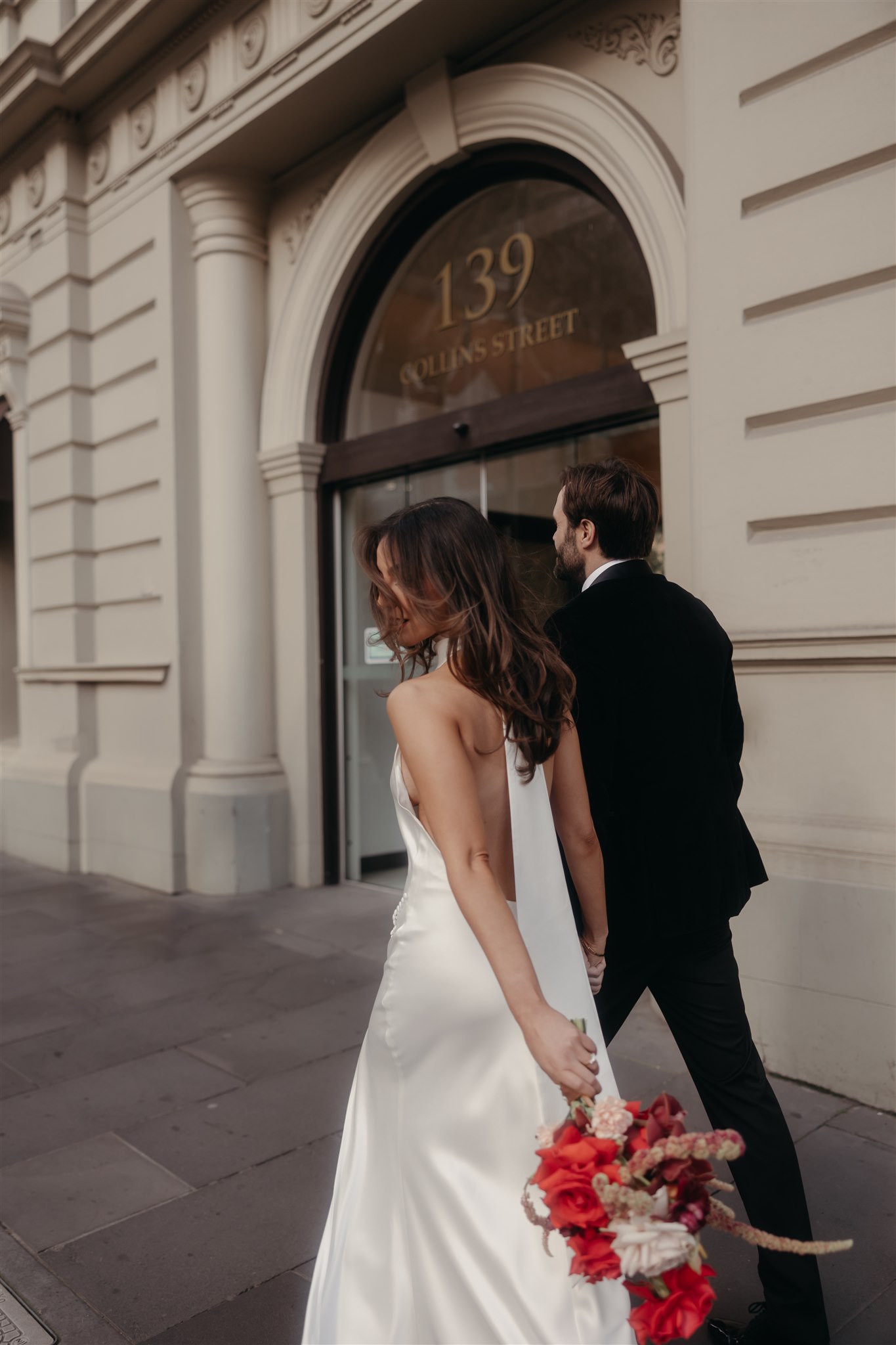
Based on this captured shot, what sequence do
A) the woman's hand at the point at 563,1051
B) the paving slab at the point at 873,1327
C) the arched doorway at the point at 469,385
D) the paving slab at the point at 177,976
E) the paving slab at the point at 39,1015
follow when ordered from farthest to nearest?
the arched doorway at the point at 469,385 < the paving slab at the point at 177,976 < the paving slab at the point at 39,1015 < the paving slab at the point at 873,1327 < the woman's hand at the point at 563,1051

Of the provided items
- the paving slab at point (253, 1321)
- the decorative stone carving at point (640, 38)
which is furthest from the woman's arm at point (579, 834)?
the decorative stone carving at point (640, 38)

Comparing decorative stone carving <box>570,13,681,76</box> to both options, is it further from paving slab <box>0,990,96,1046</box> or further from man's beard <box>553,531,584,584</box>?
paving slab <box>0,990,96,1046</box>

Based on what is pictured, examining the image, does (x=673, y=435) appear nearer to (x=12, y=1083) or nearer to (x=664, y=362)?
(x=664, y=362)

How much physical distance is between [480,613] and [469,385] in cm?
517

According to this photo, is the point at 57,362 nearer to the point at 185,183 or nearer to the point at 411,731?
the point at 185,183

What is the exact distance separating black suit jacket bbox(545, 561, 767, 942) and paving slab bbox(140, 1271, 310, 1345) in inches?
49.1

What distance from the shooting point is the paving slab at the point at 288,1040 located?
14.2 ft

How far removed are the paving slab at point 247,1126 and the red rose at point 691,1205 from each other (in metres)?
2.33

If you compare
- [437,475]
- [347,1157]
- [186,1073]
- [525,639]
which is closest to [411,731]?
[525,639]

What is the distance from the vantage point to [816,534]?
3.96 metres

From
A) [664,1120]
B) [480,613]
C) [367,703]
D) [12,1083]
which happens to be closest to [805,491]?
[480,613]

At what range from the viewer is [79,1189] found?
3.31 metres

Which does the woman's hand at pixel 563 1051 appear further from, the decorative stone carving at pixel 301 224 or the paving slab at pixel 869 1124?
the decorative stone carving at pixel 301 224

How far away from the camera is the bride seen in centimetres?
180
